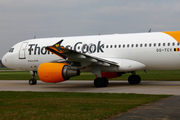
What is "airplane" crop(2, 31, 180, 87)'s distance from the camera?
56.2ft

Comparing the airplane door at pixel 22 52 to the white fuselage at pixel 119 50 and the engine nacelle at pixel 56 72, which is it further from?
the engine nacelle at pixel 56 72

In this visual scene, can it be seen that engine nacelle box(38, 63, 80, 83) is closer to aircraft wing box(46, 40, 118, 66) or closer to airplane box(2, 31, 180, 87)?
airplane box(2, 31, 180, 87)

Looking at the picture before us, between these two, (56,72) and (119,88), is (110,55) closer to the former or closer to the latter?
(119,88)

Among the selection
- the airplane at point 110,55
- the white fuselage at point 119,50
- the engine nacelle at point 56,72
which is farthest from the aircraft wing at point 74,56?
the white fuselage at point 119,50

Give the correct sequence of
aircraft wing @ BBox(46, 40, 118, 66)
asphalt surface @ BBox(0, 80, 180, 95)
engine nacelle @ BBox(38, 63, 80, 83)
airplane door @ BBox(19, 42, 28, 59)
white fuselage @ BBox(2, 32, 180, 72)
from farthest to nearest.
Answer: airplane door @ BBox(19, 42, 28, 59), white fuselage @ BBox(2, 32, 180, 72), engine nacelle @ BBox(38, 63, 80, 83), aircraft wing @ BBox(46, 40, 118, 66), asphalt surface @ BBox(0, 80, 180, 95)

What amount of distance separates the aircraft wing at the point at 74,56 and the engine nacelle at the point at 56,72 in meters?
0.70

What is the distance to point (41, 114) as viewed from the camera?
8047mm

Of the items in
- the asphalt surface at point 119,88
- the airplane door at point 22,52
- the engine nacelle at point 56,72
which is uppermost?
the airplane door at point 22,52

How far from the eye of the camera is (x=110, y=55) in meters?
19.7

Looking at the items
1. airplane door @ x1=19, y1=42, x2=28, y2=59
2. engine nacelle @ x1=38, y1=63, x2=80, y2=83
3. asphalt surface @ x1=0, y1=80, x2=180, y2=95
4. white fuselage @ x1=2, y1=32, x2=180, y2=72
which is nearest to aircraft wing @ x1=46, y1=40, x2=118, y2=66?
engine nacelle @ x1=38, y1=63, x2=80, y2=83

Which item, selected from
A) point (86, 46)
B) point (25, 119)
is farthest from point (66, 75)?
point (25, 119)

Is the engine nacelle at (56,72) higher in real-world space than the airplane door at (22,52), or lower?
lower

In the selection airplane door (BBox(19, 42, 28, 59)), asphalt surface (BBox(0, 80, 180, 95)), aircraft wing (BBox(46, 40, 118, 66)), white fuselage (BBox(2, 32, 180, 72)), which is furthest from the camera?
airplane door (BBox(19, 42, 28, 59))

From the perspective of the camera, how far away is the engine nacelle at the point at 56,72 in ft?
55.9
